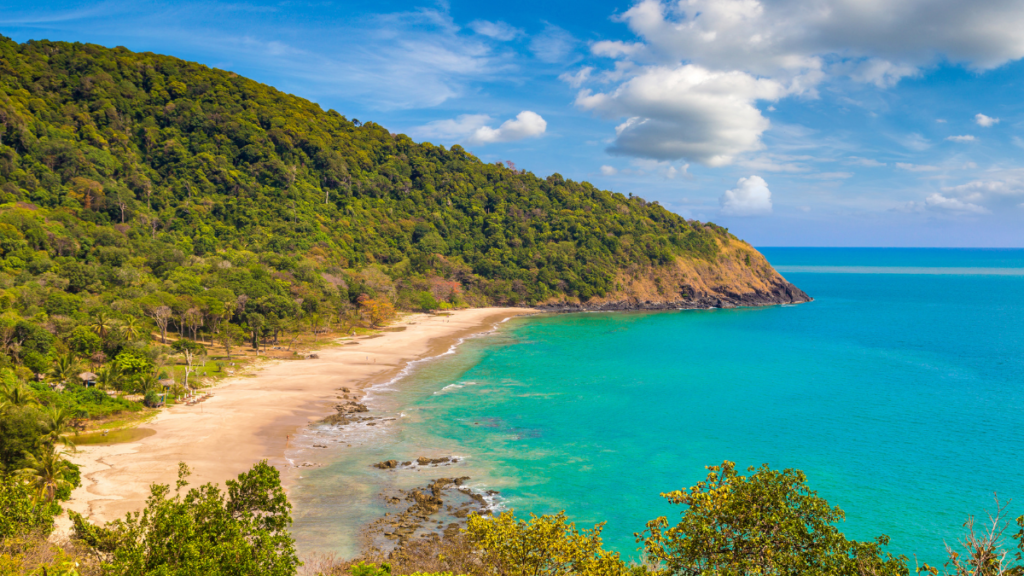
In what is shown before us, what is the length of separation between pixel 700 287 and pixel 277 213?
10295 centimetres

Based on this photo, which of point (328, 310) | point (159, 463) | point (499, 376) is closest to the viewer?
point (159, 463)

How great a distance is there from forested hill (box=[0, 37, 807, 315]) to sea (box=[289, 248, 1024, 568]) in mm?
36484

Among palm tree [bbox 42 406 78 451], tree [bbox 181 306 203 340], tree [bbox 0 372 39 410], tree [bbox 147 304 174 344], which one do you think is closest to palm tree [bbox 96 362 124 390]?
tree [bbox 0 372 39 410]

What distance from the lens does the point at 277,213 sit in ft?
373

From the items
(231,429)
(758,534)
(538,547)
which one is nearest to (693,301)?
(231,429)

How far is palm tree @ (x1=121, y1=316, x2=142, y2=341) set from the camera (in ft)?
163

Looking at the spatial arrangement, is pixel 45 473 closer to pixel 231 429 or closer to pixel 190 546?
pixel 231 429

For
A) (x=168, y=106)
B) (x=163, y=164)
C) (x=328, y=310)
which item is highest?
(x=168, y=106)

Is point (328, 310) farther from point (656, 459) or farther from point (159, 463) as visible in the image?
point (656, 459)

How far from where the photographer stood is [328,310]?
264ft

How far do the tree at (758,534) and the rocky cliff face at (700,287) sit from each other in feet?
351

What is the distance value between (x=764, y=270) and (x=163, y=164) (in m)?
153

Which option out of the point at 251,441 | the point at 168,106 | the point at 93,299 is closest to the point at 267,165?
the point at 168,106

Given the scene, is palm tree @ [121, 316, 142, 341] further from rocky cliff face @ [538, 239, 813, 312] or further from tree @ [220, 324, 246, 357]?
rocky cliff face @ [538, 239, 813, 312]
